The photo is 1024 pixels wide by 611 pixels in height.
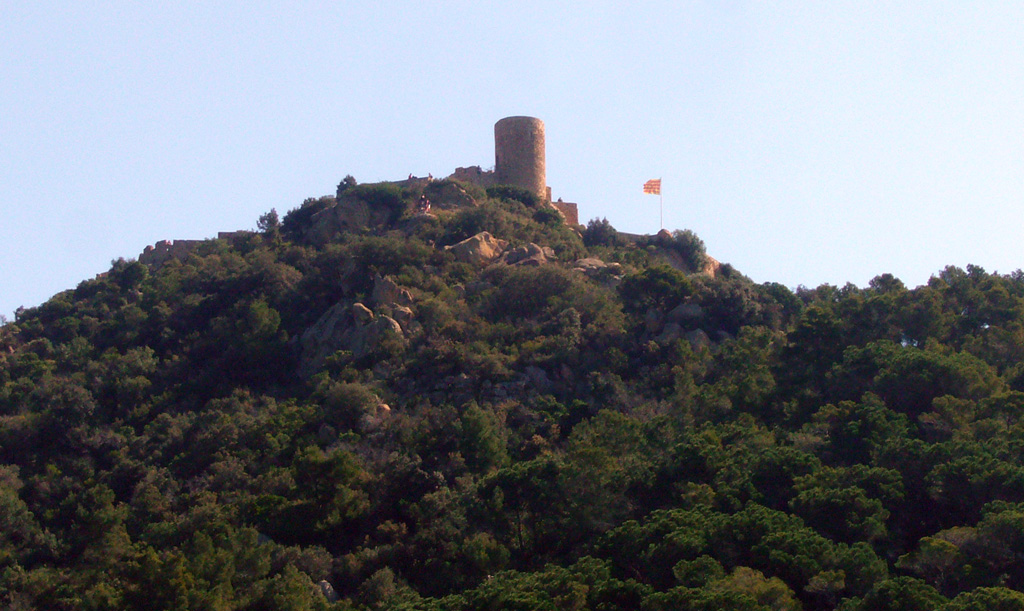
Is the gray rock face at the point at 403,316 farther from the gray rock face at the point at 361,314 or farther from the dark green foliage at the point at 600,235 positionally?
the dark green foliage at the point at 600,235

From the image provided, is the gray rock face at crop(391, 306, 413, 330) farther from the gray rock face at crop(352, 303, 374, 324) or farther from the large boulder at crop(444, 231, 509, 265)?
the large boulder at crop(444, 231, 509, 265)

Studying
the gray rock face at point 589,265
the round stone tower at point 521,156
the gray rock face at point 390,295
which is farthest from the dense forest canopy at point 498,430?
the round stone tower at point 521,156

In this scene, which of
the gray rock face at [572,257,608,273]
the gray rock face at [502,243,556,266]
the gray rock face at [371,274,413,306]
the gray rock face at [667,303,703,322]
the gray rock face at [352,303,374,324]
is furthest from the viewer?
the gray rock face at [572,257,608,273]

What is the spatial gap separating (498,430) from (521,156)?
1898cm

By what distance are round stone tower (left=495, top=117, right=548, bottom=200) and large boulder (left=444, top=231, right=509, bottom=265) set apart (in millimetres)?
5949

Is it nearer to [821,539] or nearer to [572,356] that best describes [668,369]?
[572,356]

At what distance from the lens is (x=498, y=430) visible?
1050 inches

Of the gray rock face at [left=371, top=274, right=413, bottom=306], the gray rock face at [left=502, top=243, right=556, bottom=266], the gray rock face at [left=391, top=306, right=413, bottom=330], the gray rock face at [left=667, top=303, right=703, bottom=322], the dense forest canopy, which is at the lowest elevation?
the dense forest canopy

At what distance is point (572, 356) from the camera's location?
30.5 meters

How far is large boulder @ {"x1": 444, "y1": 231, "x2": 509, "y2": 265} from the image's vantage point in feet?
120

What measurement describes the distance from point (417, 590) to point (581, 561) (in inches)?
138

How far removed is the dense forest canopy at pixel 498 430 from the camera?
760 inches

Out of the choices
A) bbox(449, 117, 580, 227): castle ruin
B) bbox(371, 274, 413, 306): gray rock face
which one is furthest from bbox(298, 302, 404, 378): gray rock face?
bbox(449, 117, 580, 227): castle ruin

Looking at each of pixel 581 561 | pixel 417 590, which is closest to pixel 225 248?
pixel 417 590
